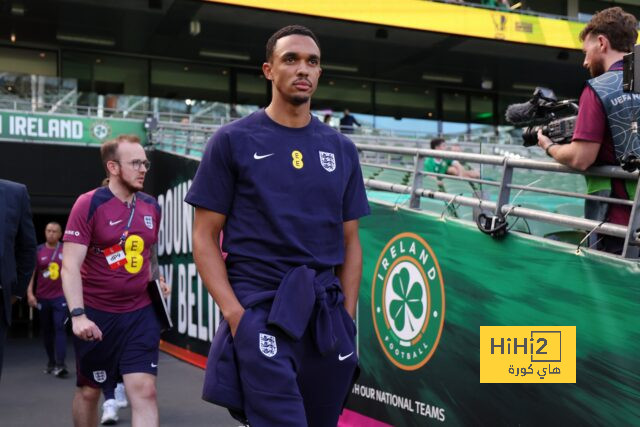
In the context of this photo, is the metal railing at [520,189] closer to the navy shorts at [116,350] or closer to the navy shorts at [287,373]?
the navy shorts at [287,373]

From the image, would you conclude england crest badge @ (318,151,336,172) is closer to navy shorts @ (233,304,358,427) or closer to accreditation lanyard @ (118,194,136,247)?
navy shorts @ (233,304,358,427)

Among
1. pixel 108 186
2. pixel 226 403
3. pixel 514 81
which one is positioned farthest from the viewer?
pixel 514 81

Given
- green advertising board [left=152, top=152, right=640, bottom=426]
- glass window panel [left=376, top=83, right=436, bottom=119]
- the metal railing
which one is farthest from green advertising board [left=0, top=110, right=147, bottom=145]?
glass window panel [left=376, top=83, right=436, bottom=119]

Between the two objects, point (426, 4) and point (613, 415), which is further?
point (426, 4)

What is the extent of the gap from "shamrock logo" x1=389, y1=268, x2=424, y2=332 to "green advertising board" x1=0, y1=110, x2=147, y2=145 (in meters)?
9.69

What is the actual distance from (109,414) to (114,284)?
2518 mm

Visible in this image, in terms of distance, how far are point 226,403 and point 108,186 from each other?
294 centimetres

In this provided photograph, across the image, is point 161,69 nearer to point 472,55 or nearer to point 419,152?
point 472,55

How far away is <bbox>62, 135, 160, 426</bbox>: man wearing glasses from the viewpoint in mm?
5027

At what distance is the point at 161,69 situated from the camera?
24625 mm

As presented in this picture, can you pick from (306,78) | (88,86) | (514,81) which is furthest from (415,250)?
(514,81)

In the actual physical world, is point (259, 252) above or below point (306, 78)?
below

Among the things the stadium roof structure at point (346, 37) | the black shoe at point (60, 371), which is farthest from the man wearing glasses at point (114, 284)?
the stadium roof structure at point (346, 37)

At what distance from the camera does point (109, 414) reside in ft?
24.0
